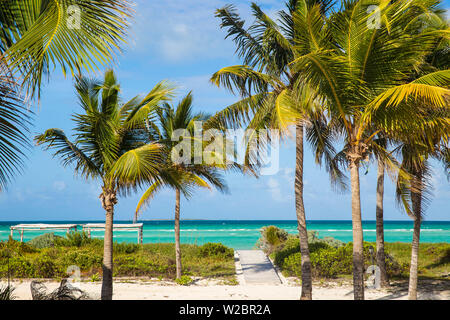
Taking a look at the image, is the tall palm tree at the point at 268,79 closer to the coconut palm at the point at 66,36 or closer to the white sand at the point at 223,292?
the white sand at the point at 223,292

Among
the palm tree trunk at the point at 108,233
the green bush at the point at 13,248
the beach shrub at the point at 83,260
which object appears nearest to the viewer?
the palm tree trunk at the point at 108,233

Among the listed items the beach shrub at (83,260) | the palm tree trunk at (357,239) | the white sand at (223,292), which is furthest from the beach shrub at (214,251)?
the palm tree trunk at (357,239)

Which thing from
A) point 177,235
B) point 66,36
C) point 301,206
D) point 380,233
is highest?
point 66,36

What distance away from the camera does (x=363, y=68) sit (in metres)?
7.72

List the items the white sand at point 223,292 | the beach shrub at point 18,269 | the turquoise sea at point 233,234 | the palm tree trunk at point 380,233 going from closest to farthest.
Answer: the white sand at point 223,292
the palm tree trunk at point 380,233
the beach shrub at point 18,269
the turquoise sea at point 233,234

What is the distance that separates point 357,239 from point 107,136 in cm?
583

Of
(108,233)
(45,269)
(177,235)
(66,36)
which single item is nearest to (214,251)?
(177,235)

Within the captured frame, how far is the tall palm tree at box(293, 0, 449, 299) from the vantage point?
7309 millimetres

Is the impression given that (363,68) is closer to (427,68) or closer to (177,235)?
(427,68)

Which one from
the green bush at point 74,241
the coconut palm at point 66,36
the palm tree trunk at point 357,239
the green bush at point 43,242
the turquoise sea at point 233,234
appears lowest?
the turquoise sea at point 233,234

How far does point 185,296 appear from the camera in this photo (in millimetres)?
11953

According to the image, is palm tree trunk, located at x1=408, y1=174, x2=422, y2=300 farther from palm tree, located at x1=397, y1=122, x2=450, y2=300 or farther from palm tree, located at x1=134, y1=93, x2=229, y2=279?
palm tree, located at x1=134, y1=93, x2=229, y2=279

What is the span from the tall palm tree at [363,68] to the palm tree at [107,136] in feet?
12.6

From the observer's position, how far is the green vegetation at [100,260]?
14766 millimetres
